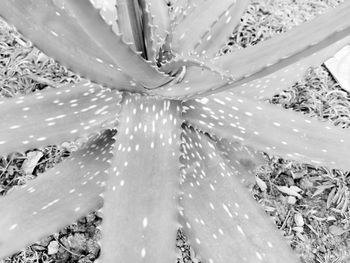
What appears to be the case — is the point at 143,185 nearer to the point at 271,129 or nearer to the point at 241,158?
the point at 271,129

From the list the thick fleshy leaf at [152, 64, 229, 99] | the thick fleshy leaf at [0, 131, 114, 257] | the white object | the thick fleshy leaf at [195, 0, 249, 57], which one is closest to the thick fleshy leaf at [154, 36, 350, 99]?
the thick fleshy leaf at [152, 64, 229, 99]

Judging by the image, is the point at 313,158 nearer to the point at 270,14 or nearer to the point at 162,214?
the point at 162,214

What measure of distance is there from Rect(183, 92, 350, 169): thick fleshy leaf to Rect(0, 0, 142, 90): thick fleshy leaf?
0.57 ft

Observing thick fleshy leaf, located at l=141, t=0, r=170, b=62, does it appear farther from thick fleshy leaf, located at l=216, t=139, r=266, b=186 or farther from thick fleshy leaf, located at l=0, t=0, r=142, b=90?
thick fleshy leaf, located at l=216, t=139, r=266, b=186

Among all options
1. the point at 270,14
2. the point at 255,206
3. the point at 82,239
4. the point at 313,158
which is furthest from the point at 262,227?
the point at 270,14

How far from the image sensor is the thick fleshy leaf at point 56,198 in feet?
2.59

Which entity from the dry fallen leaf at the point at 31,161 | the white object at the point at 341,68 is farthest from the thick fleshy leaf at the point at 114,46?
the white object at the point at 341,68

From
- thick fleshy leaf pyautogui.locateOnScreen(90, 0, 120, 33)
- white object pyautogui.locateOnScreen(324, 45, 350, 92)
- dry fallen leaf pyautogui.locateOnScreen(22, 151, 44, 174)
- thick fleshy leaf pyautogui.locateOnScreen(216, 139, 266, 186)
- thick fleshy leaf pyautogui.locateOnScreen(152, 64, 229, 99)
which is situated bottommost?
dry fallen leaf pyautogui.locateOnScreen(22, 151, 44, 174)

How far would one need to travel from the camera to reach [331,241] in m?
1.23

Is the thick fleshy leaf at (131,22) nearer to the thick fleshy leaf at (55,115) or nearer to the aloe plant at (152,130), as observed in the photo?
the aloe plant at (152,130)

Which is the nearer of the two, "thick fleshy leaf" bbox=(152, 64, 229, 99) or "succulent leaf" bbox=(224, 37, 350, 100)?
"thick fleshy leaf" bbox=(152, 64, 229, 99)

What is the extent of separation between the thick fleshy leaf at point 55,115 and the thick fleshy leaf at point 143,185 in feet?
0.26

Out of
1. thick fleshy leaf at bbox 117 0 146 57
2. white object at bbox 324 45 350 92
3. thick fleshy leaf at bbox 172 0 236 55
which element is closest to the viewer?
thick fleshy leaf at bbox 117 0 146 57

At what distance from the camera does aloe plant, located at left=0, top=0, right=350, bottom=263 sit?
2.25ft
